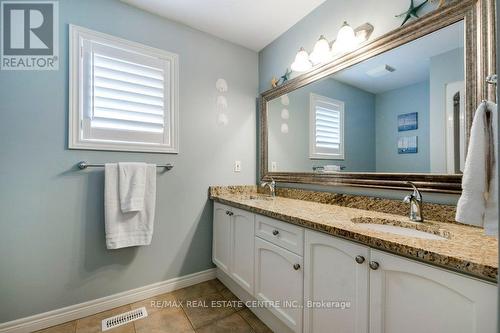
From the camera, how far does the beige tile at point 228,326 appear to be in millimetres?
1453

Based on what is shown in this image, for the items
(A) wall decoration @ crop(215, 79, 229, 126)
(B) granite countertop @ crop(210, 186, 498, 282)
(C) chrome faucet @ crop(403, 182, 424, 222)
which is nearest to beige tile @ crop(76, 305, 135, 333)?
(B) granite countertop @ crop(210, 186, 498, 282)

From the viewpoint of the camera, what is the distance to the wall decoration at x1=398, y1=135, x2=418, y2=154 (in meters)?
1.25

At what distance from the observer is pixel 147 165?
5.70ft

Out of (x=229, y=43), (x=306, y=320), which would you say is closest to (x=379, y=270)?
(x=306, y=320)

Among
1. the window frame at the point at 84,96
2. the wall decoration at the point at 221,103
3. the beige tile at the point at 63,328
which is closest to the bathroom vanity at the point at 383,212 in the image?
the wall decoration at the point at 221,103

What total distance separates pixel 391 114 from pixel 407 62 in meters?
0.30

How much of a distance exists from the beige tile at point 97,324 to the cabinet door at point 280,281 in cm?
89

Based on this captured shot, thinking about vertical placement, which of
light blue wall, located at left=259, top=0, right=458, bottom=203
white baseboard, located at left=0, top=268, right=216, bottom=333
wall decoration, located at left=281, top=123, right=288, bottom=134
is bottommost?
white baseboard, located at left=0, top=268, right=216, bottom=333

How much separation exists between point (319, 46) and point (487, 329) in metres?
1.74

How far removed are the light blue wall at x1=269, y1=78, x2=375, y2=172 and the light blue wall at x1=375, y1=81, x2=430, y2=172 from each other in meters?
0.05

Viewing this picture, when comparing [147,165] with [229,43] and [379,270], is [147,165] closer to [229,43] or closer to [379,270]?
[229,43]

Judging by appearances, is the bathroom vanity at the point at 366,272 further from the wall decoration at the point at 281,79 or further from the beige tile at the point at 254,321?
the wall decoration at the point at 281,79

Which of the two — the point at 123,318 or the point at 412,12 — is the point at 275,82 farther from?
the point at 123,318

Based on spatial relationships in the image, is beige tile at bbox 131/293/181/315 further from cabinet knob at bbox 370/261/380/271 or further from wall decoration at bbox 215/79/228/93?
wall decoration at bbox 215/79/228/93
